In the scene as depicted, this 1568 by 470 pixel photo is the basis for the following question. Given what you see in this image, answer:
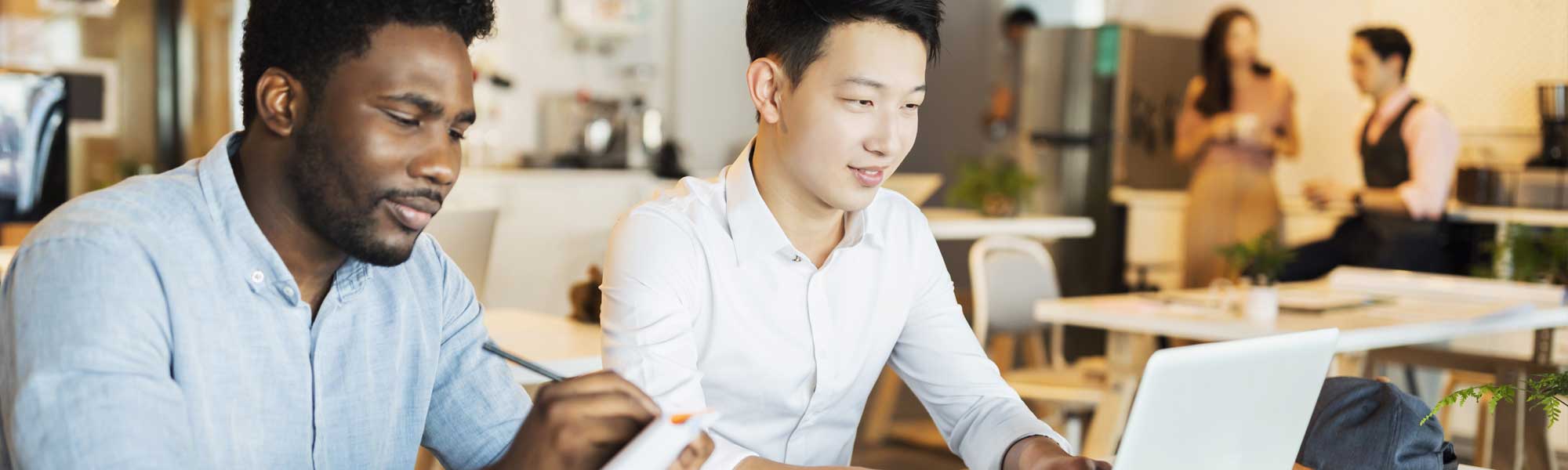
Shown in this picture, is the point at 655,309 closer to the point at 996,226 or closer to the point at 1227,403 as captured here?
the point at 1227,403

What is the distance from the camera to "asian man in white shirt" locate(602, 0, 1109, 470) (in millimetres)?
1644

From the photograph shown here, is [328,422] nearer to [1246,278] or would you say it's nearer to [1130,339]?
[1130,339]

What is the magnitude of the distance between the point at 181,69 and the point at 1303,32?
607 centimetres

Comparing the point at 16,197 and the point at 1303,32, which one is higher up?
the point at 1303,32

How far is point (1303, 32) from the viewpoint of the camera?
755cm

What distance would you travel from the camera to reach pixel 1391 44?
5.26m

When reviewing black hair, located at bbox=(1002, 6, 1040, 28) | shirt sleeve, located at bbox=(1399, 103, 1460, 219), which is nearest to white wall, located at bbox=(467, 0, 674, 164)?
black hair, located at bbox=(1002, 6, 1040, 28)

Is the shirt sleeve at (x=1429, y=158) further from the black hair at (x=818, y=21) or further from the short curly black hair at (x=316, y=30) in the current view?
the short curly black hair at (x=316, y=30)

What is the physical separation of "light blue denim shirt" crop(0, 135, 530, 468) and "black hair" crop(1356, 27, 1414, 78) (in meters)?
4.73

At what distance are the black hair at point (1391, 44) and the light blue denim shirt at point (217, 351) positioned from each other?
15.5ft

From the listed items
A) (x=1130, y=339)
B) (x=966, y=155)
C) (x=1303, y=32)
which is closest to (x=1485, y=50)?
(x=1303, y=32)

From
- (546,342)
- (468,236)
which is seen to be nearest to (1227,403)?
(546,342)

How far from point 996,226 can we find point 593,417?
5.34 meters

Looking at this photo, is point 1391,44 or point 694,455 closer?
point 694,455
